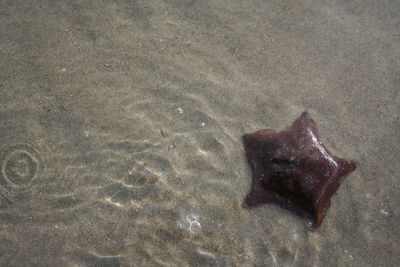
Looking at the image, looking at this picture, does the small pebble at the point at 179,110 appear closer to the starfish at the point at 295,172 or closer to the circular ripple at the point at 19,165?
the starfish at the point at 295,172

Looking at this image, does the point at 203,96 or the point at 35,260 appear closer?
the point at 35,260

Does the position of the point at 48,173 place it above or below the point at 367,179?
below

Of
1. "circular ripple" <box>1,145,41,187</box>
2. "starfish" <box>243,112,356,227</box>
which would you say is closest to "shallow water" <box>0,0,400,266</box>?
"circular ripple" <box>1,145,41,187</box>

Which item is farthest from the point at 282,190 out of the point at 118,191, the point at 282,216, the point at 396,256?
the point at 118,191

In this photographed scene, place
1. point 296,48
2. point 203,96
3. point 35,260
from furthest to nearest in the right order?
point 296,48 → point 203,96 → point 35,260

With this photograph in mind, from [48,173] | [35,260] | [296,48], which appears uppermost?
[296,48]

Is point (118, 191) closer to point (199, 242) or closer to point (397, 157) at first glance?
point (199, 242)

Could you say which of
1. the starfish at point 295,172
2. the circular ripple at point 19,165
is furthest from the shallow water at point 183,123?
the starfish at point 295,172

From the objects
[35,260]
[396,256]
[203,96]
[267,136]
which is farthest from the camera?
[203,96]
